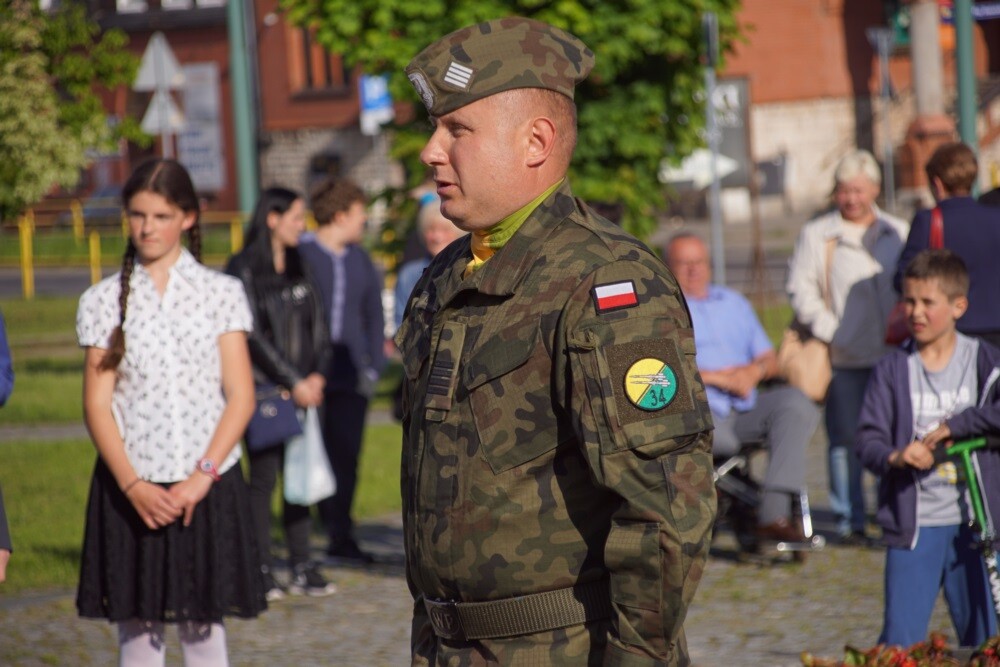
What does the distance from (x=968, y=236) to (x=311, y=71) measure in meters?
40.9

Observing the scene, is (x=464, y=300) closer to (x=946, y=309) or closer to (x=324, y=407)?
(x=946, y=309)

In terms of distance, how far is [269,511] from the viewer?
24.3 feet

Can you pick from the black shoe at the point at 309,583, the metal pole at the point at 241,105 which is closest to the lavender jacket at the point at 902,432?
the black shoe at the point at 309,583

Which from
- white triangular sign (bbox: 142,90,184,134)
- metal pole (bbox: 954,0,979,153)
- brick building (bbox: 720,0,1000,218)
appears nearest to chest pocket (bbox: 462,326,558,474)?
metal pole (bbox: 954,0,979,153)

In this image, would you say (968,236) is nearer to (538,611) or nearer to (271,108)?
(538,611)

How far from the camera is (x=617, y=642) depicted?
8.01ft

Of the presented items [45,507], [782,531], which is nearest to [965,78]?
[782,531]

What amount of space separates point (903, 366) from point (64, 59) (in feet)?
20.2

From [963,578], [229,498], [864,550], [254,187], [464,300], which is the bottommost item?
[864,550]

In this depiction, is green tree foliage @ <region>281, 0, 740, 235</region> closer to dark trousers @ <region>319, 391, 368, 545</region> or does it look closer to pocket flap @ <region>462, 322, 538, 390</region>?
dark trousers @ <region>319, 391, 368, 545</region>

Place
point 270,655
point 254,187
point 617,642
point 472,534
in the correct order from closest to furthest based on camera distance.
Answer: point 617,642 → point 472,534 → point 270,655 → point 254,187

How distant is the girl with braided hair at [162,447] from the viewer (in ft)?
15.5

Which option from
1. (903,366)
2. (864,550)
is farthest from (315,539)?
(903,366)

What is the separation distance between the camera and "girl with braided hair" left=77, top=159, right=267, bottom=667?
187 inches
